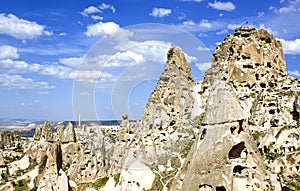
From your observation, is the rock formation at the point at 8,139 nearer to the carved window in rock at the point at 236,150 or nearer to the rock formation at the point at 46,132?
the rock formation at the point at 46,132

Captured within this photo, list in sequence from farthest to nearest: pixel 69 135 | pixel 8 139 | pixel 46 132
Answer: pixel 8 139, pixel 46 132, pixel 69 135

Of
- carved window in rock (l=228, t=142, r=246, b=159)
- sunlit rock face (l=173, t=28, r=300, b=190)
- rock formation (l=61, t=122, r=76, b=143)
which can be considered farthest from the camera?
rock formation (l=61, t=122, r=76, b=143)

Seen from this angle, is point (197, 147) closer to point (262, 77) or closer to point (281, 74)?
point (262, 77)

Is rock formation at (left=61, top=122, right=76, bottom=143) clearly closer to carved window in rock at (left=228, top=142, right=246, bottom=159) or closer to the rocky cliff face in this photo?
the rocky cliff face

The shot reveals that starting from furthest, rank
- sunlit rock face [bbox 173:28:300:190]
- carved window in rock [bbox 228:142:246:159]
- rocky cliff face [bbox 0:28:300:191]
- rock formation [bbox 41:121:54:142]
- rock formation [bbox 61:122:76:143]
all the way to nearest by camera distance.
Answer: rock formation [bbox 41:121:54:142]
rock formation [bbox 61:122:76:143]
rocky cliff face [bbox 0:28:300:191]
carved window in rock [bbox 228:142:246:159]
sunlit rock face [bbox 173:28:300:190]

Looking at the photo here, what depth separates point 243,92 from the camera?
85.8 feet

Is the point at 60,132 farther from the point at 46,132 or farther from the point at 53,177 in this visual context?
the point at 53,177

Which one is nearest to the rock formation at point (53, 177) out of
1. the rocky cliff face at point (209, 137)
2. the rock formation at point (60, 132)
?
the rocky cliff face at point (209, 137)

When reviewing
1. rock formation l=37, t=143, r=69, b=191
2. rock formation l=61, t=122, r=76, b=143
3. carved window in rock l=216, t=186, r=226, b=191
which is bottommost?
rock formation l=37, t=143, r=69, b=191

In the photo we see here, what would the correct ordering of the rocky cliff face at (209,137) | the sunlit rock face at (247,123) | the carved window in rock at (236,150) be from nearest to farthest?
the sunlit rock face at (247,123), the carved window in rock at (236,150), the rocky cliff face at (209,137)

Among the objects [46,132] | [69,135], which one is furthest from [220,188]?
[46,132]

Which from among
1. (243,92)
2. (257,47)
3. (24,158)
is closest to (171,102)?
(243,92)

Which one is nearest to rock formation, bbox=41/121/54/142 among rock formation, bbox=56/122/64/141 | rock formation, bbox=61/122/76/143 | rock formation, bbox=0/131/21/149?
rock formation, bbox=56/122/64/141

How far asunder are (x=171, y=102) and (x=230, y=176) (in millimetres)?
19458
